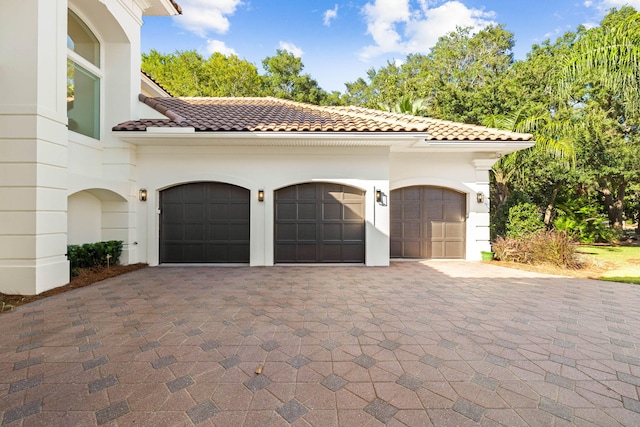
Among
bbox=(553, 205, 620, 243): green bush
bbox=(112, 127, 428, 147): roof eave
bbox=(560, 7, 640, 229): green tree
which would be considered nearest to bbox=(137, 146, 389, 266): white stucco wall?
bbox=(112, 127, 428, 147): roof eave

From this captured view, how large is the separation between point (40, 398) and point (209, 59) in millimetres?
23932

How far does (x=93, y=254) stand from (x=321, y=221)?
570 cm

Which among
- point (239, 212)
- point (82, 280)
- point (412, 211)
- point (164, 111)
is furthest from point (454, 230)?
point (82, 280)

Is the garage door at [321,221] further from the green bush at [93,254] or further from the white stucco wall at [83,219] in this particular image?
the white stucco wall at [83,219]

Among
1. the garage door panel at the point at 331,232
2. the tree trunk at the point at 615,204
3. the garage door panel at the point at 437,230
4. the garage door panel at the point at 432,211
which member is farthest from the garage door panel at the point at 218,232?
the tree trunk at the point at 615,204

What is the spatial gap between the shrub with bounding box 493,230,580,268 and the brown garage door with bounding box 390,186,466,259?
46.4 inches

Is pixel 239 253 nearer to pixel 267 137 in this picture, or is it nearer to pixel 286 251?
pixel 286 251

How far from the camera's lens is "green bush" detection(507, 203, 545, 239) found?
9.03 metres

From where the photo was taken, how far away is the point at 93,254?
6734 mm

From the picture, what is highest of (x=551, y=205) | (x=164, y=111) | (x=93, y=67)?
(x=93, y=67)

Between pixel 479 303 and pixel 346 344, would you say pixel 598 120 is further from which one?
pixel 346 344

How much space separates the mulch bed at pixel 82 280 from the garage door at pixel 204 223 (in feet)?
3.35

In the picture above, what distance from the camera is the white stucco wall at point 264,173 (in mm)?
7828

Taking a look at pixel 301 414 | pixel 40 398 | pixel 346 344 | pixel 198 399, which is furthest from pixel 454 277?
pixel 40 398
